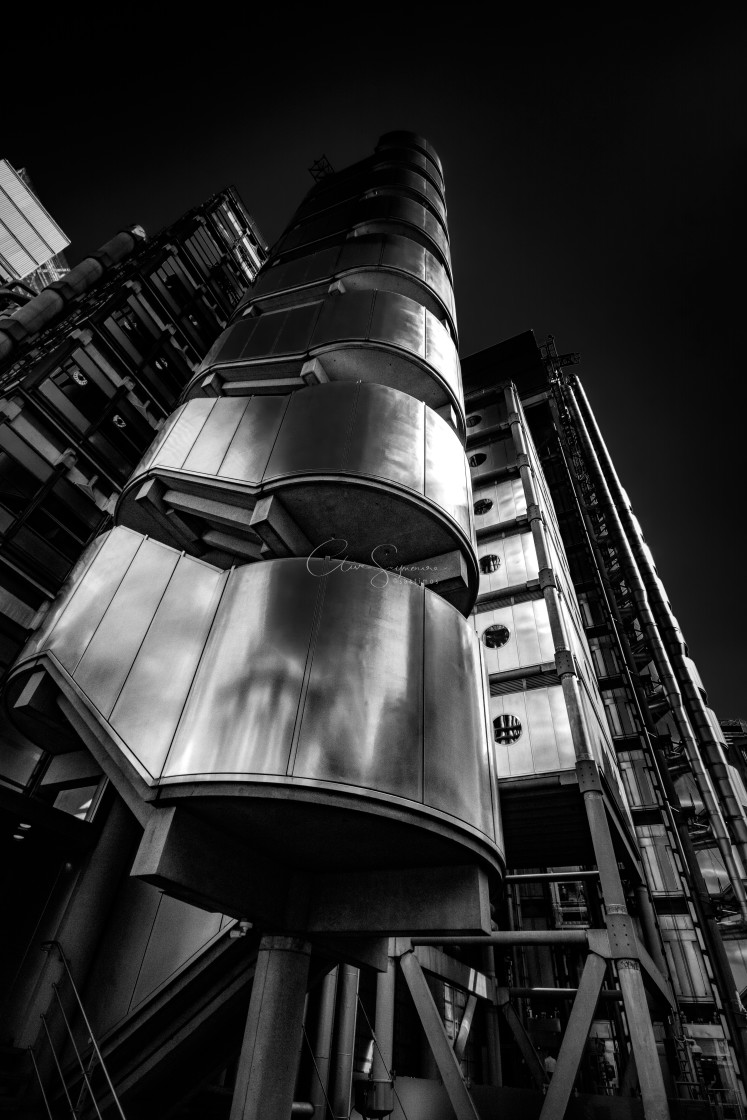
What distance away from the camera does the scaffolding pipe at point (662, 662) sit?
20656mm

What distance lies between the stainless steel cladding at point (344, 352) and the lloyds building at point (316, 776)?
9 centimetres

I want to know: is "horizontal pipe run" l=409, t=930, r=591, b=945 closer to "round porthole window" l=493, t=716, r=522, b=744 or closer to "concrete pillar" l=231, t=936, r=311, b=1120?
"round porthole window" l=493, t=716, r=522, b=744

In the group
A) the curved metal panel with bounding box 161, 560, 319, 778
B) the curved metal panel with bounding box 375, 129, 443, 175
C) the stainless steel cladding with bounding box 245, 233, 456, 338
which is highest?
the curved metal panel with bounding box 375, 129, 443, 175

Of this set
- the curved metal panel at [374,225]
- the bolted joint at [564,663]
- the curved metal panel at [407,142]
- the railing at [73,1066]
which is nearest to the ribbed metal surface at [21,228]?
the curved metal panel at [407,142]

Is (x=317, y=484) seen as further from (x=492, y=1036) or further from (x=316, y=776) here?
(x=492, y=1036)

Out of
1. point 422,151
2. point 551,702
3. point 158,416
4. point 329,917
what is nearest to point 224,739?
point 329,917

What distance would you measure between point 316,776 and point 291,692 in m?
1.01

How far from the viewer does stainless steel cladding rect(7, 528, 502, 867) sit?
578 cm

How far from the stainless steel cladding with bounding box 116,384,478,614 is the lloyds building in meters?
0.06

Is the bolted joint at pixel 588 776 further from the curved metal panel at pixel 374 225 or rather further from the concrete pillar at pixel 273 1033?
the curved metal panel at pixel 374 225

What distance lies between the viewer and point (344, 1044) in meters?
11.1

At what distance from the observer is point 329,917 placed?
682 centimetres

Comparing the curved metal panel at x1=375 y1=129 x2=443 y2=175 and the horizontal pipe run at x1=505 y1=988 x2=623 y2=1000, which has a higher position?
the curved metal panel at x1=375 y1=129 x2=443 y2=175

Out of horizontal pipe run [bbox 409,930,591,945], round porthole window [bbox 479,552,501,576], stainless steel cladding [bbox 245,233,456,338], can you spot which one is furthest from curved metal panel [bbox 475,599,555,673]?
stainless steel cladding [bbox 245,233,456,338]
